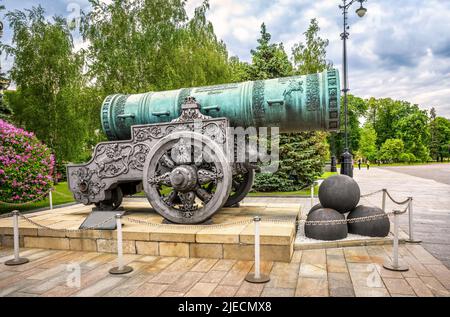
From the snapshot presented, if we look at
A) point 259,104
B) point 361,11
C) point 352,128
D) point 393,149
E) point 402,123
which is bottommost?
point 393,149

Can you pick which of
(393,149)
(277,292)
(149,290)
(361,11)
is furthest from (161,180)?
(393,149)

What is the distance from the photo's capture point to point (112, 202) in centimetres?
641

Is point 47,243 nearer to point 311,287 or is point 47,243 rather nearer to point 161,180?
point 161,180

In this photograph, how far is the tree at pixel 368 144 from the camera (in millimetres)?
57156

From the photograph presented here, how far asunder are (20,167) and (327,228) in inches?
326

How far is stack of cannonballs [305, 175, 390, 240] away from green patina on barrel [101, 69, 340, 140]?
1055mm

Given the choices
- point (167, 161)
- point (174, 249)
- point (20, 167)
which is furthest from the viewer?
point (20, 167)

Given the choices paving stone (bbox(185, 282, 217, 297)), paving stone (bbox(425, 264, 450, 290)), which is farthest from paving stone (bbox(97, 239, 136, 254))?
paving stone (bbox(425, 264, 450, 290))

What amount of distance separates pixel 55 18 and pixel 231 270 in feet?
67.0

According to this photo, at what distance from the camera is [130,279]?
3.97 m

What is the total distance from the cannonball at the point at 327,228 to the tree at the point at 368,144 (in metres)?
56.0

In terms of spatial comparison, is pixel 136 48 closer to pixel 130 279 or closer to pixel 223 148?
pixel 223 148
